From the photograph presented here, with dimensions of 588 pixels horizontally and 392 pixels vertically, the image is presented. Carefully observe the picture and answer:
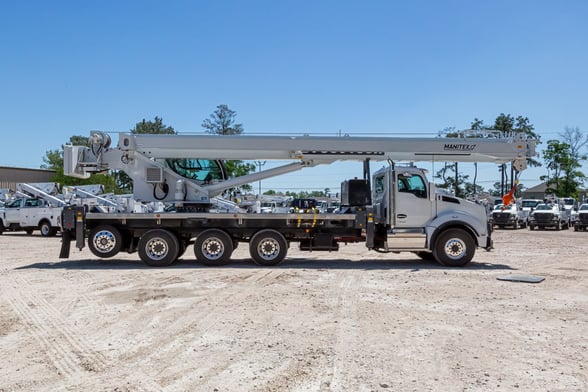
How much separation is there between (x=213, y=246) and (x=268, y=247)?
58.7 inches

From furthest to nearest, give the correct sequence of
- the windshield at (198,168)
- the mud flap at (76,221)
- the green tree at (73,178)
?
the green tree at (73,178) < the windshield at (198,168) < the mud flap at (76,221)

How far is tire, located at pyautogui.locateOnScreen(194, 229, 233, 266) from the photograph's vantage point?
44.2 ft

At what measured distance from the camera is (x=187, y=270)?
41.7 ft

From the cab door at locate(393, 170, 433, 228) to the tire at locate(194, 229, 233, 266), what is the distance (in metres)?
4.63

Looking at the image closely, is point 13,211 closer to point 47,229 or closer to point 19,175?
point 47,229

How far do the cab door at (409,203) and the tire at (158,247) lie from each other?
6117 millimetres

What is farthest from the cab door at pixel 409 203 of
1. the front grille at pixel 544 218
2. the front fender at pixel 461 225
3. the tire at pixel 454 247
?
the front grille at pixel 544 218

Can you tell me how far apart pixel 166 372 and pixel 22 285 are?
700 centimetres

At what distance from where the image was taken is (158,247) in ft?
44.4

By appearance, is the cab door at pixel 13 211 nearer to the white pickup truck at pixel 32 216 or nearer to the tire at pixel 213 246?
the white pickup truck at pixel 32 216

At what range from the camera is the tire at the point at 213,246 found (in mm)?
13461

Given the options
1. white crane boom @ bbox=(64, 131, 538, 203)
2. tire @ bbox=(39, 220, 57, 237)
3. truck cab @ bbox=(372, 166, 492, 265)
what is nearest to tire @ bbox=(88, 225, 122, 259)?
white crane boom @ bbox=(64, 131, 538, 203)

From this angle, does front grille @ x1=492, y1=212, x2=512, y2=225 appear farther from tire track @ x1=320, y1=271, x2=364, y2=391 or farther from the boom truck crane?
tire track @ x1=320, y1=271, x2=364, y2=391

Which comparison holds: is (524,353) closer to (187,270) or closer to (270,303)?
(270,303)
